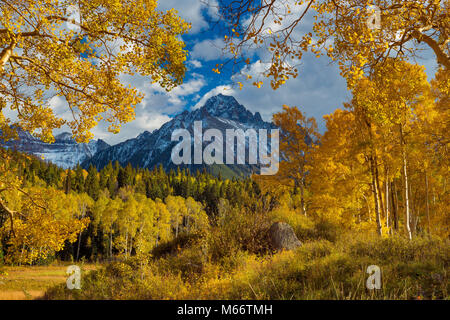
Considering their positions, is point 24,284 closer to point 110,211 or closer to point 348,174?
point 348,174

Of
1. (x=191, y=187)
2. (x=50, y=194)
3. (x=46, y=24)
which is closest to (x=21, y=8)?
(x=46, y=24)

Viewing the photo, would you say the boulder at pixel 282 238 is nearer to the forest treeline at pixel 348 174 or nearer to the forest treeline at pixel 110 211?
the forest treeline at pixel 348 174

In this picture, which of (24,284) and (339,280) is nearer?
(339,280)

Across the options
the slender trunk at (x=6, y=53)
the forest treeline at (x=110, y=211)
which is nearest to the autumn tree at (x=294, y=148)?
A: the forest treeline at (x=110, y=211)

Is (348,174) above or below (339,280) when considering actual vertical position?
above

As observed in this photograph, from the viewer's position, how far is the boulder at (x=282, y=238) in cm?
953

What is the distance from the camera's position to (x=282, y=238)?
9758 mm

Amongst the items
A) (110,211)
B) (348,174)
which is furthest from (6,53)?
(110,211)

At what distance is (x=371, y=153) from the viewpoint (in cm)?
1146

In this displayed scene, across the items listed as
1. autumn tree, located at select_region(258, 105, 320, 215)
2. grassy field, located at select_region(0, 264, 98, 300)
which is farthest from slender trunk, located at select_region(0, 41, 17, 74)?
autumn tree, located at select_region(258, 105, 320, 215)

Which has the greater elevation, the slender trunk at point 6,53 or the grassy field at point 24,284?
the slender trunk at point 6,53

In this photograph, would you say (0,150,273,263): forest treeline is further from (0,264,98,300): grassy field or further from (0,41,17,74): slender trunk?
(0,41,17,74): slender trunk

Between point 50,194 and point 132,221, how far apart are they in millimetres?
35651
